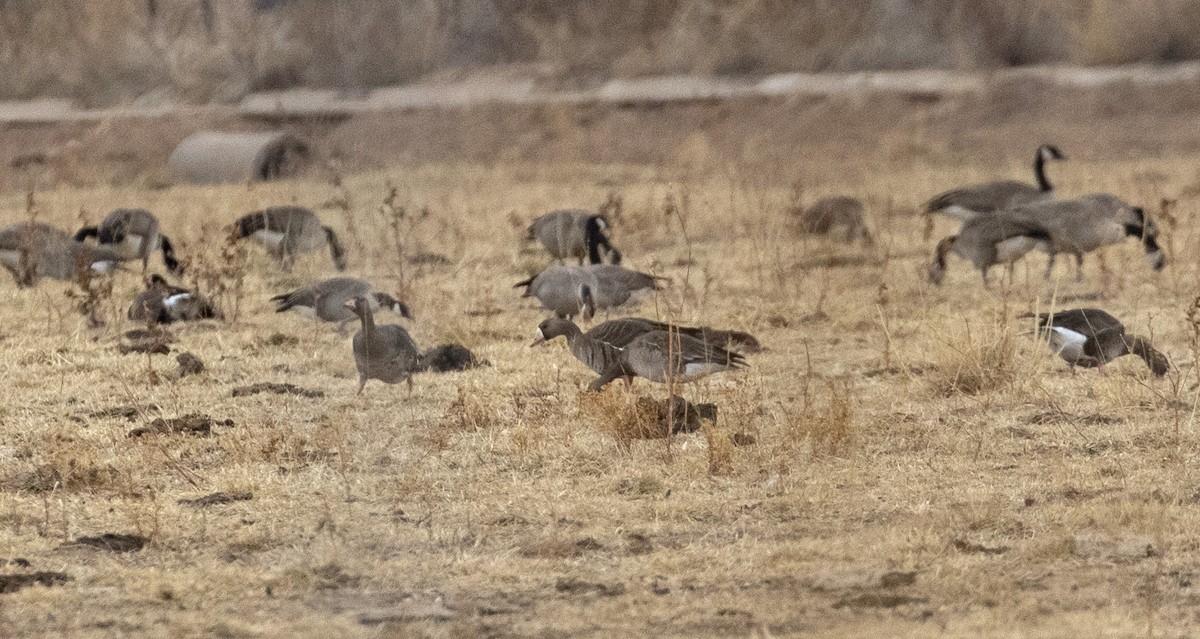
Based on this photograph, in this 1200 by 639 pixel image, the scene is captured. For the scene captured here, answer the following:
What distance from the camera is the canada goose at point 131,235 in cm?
1257

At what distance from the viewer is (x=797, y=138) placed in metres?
22.6

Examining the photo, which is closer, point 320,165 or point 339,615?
point 339,615

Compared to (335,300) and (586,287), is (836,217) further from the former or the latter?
(335,300)

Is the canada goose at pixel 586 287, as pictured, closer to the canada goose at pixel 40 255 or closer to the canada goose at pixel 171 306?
the canada goose at pixel 171 306

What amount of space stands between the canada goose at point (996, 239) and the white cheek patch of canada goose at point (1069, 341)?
8.85 feet

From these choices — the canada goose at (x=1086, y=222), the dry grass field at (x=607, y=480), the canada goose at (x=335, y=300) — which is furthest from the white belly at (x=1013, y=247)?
the canada goose at (x=335, y=300)

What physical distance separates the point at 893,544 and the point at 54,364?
550 centimetres

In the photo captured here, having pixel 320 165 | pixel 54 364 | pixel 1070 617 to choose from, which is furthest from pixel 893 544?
pixel 320 165

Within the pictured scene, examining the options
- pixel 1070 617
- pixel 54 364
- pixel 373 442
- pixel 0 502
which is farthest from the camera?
pixel 54 364

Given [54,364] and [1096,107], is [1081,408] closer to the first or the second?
[54,364]

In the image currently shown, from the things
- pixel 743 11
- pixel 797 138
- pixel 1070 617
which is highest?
pixel 743 11

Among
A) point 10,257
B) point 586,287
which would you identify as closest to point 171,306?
point 10,257

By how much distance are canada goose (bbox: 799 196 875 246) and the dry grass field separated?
1.81 metres

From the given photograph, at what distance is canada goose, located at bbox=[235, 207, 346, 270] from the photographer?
12625 mm
